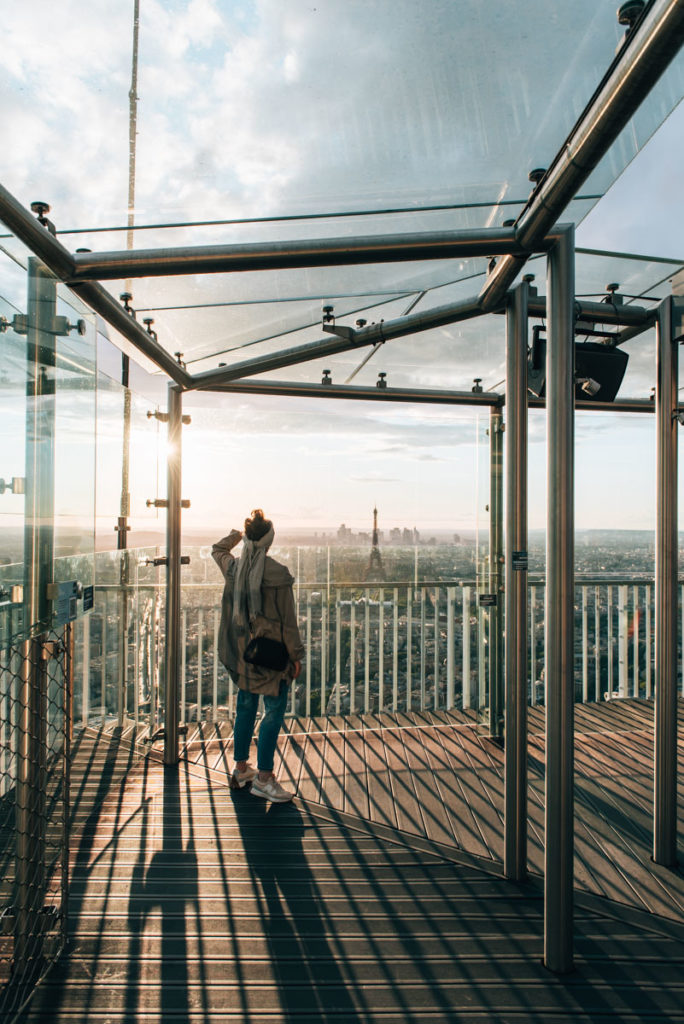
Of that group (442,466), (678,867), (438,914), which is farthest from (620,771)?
(442,466)

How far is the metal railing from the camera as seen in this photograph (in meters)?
4.09

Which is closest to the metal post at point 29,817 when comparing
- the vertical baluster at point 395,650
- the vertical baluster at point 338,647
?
the vertical baluster at point 338,647

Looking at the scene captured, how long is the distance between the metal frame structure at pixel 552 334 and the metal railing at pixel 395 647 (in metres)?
1.71

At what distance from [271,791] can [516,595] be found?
5.77 ft

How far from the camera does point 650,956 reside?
6.38ft

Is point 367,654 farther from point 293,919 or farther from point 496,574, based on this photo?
point 293,919

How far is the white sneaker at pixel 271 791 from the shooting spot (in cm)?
303

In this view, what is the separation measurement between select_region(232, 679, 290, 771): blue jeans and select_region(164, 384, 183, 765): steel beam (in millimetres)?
626

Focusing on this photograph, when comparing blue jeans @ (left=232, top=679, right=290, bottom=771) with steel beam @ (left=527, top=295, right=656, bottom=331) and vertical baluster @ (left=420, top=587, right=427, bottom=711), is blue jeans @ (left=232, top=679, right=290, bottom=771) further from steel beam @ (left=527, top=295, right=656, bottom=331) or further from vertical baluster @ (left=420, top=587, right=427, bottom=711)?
steel beam @ (left=527, top=295, right=656, bottom=331)

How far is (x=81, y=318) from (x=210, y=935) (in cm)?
235

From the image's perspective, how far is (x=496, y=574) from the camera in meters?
3.92

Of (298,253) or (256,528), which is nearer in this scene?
(298,253)

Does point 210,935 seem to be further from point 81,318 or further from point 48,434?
point 81,318

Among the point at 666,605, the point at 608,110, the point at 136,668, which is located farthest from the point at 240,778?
the point at 608,110
